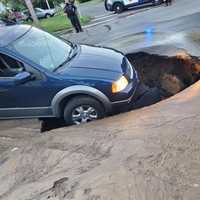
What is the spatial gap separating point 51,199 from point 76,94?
99.5 inches

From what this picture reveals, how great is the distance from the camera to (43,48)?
8211mm

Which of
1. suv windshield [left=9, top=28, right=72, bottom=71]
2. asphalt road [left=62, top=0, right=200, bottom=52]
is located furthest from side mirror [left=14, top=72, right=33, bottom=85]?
asphalt road [left=62, top=0, right=200, bottom=52]

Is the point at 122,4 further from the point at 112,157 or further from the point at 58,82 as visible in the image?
the point at 112,157

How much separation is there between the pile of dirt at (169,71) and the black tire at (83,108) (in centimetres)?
182

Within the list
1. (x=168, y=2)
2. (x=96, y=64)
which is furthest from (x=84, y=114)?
(x=168, y=2)

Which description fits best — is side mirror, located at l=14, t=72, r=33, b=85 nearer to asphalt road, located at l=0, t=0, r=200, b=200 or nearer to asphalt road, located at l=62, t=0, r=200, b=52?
asphalt road, located at l=0, t=0, r=200, b=200

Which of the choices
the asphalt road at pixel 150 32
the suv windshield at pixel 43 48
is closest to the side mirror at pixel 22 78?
the suv windshield at pixel 43 48

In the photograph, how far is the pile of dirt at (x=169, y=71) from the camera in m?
9.37

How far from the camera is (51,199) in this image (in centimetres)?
544

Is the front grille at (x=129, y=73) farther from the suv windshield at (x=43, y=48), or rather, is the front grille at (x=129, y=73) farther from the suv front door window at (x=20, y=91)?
the suv front door window at (x=20, y=91)

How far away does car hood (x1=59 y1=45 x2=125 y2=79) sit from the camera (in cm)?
762

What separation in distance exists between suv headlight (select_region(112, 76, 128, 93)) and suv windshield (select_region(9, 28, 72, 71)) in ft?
3.57

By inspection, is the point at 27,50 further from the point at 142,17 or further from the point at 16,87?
the point at 142,17

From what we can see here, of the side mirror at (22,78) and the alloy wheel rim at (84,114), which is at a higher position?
the side mirror at (22,78)
